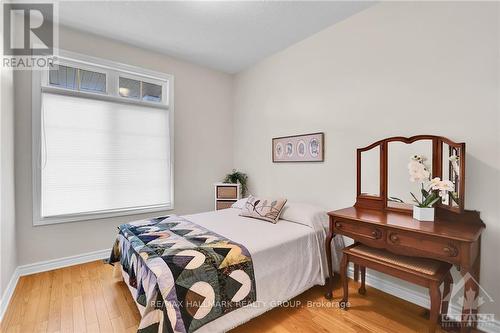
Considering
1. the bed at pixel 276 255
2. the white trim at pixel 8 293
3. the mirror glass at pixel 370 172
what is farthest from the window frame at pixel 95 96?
Answer: the mirror glass at pixel 370 172

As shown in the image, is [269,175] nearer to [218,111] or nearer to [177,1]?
[218,111]

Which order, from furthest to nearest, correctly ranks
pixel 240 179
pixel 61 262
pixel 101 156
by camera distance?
pixel 240 179, pixel 101 156, pixel 61 262

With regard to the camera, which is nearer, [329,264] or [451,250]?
[451,250]

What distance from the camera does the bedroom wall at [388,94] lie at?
1735 millimetres

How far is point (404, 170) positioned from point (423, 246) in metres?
0.80

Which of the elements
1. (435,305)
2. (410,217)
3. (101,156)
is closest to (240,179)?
(101,156)

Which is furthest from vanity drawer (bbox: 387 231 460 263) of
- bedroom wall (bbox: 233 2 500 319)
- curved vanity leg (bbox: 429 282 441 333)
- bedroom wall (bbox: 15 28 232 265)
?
bedroom wall (bbox: 15 28 232 265)

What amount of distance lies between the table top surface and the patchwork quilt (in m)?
1.00

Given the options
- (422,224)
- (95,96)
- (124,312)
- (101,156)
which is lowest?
(124,312)

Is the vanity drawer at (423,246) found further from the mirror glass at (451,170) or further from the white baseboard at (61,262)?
the white baseboard at (61,262)

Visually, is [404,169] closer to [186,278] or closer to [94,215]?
[186,278]

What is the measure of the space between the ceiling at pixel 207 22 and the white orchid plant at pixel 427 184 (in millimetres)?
1690

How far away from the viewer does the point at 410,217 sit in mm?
1915

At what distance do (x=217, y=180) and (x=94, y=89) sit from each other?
2205 millimetres
